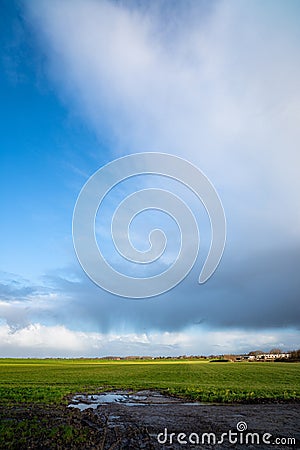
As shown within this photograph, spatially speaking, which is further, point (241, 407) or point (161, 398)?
point (161, 398)

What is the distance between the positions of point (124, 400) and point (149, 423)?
1009cm

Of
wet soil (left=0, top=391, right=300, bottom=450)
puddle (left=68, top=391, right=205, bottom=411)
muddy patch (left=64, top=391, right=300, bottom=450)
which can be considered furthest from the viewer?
puddle (left=68, top=391, right=205, bottom=411)

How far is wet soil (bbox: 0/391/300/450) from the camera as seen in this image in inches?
544

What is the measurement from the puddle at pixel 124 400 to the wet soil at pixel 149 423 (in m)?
0.08

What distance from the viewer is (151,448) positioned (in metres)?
13.2

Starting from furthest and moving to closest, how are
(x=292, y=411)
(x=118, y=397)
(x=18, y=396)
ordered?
(x=118, y=397), (x=18, y=396), (x=292, y=411)

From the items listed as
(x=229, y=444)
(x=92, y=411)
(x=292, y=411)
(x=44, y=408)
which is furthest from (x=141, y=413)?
(x=292, y=411)

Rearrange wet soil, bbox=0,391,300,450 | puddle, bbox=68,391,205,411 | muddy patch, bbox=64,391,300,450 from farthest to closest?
puddle, bbox=68,391,205,411 → muddy patch, bbox=64,391,300,450 → wet soil, bbox=0,391,300,450

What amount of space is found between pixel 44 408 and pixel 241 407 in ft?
43.4

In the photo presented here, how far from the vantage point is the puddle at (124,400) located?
24.7 meters

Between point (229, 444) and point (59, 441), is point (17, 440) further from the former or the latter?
point (229, 444)

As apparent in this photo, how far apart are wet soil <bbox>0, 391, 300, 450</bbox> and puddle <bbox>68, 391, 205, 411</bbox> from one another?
77mm

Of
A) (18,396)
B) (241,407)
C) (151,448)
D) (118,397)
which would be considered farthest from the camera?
(118,397)

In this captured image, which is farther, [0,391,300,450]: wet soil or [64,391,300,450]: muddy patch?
[64,391,300,450]: muddy patch
